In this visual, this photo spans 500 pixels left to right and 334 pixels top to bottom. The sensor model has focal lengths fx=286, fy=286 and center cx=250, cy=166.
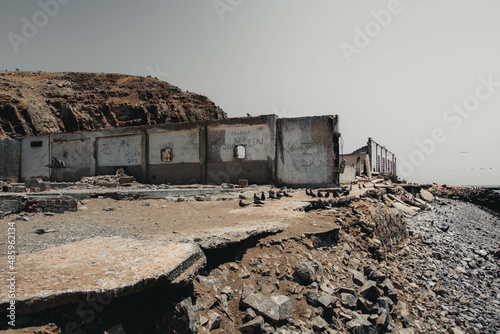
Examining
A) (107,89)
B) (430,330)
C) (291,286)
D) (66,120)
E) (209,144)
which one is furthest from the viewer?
(107,89)

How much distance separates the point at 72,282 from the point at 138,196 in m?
5.70

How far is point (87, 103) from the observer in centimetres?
2878

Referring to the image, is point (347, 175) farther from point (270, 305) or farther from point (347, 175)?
point (270, 305)

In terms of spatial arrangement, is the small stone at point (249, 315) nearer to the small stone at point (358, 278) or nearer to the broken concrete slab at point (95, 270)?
the broken concrete slab at point (95, 270)

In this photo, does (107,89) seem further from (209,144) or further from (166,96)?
(209,144)

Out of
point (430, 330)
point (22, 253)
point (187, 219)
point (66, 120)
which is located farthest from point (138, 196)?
point (66, 120)

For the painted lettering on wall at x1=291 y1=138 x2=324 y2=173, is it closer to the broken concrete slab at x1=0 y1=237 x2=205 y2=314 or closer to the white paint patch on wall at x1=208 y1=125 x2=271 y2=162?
the white paint patch on wall at x1=208 y1=125 x2=271 y2=162

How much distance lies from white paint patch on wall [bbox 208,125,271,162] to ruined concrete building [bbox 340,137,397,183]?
4428 mm

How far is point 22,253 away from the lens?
2.71 meters

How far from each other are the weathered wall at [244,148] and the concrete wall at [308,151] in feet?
1.30

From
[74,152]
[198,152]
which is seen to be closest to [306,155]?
[198,152]

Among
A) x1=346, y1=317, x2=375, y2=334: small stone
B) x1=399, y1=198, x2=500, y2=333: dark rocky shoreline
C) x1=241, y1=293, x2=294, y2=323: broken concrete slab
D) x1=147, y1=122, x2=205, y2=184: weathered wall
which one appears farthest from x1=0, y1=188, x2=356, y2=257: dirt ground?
x1=147, y1=122, x2=205, y2=184: weathered wall

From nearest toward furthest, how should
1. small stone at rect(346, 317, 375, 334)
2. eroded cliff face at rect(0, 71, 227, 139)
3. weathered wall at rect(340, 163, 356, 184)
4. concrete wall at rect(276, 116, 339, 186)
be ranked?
small stone at rect(346, 317, 375, 334) → concrete wall at rect(276, 116, 339, 186) → weathered wall at rect(340, 163, 356, 184) → eroded cliff face at rect(0, 71, 227, 139)

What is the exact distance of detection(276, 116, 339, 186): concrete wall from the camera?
35.3 feet
